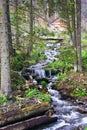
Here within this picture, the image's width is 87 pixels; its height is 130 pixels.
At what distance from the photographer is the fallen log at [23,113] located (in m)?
10.2

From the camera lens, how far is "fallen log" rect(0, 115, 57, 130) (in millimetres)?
10123

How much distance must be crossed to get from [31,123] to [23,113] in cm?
48

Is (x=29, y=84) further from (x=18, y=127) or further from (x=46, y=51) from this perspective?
(x=46, y=51)

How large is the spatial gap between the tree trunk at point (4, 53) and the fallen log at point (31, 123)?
5.35ft

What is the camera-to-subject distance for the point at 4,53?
11117mm

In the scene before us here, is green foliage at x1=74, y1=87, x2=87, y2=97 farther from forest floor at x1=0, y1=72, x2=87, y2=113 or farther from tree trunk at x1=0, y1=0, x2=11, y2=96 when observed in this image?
tree trunk at x1=0, y1=0, x2=11, y2=96

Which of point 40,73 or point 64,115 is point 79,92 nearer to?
point 64,115

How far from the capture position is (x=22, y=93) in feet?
41.7

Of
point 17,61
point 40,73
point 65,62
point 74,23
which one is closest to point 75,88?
point 74,23

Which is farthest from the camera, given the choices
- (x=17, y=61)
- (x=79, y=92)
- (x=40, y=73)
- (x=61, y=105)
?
(x=40, y=73)

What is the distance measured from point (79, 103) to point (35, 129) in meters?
3.35

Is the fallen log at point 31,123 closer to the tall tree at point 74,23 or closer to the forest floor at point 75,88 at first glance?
the forest floor at point 75,88

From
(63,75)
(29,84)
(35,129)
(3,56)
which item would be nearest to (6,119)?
(35,129)

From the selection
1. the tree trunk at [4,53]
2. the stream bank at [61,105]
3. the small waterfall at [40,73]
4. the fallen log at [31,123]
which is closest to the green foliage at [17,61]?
the stream bank at [61,105]
